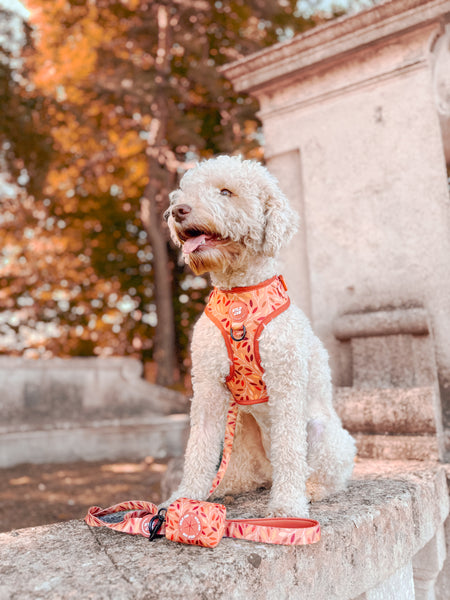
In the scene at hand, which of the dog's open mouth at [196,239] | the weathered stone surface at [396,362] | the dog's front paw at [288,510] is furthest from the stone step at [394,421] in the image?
the dog's open mouth at [196,239]

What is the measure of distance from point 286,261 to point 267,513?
258cm

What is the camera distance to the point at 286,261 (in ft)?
13.6

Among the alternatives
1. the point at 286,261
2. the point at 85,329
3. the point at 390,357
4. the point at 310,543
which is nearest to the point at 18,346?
the point at 85,329

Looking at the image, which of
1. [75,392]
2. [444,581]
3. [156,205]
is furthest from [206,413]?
[156,205]

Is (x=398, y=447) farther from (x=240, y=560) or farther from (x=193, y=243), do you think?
(x=193, y=243)

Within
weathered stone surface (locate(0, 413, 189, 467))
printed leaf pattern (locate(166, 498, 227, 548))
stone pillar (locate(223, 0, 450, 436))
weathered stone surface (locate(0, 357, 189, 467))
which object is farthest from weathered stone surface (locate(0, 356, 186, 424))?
printed leaf pattern (locate(166, 498, 227, 548))

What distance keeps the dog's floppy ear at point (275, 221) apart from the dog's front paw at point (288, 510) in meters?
1.03

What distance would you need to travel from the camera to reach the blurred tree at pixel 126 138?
1092 centimetres

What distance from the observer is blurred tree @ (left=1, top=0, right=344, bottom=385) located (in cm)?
1092

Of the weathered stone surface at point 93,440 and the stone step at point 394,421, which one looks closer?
the stone step at point 394,421

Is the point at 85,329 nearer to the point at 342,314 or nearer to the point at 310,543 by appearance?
the point at 342,314

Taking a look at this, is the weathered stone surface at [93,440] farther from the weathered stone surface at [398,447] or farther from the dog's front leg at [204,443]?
the dog's front leg at [204,443]

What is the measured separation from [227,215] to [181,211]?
187 millimetres

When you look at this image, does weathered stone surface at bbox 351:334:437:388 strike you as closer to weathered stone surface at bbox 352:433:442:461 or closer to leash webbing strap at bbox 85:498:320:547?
weathered stone surface at bbox 352:433:442:461
